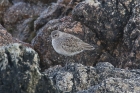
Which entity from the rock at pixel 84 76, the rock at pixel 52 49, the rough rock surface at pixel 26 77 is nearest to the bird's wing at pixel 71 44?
the rock at pixel 52 49

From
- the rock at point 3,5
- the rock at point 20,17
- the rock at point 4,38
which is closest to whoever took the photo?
the rock at point 4,38

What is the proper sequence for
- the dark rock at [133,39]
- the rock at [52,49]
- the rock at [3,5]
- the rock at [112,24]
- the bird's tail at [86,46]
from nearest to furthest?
the dark rock at [133,39], the bird's tail at [86,46], the rock at [112,24], the rock at [52,49], the rock at [3,5]

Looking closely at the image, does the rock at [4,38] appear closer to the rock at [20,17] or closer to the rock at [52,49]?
the rock at [52,49]

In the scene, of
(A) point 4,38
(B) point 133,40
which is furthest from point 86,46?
(A) point 4,38

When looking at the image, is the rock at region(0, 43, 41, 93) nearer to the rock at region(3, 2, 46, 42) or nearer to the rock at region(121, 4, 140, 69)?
the rock at region(121, 4, 140, 69)

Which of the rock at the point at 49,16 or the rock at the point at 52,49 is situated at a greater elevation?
the rock at the point at 49,16

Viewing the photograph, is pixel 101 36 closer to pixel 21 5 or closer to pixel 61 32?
pixel 61 32

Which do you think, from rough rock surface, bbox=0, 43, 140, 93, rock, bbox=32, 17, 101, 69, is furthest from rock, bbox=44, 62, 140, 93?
rock, bbox=32, 17, 101, 69

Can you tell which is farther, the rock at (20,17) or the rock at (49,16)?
the rock at (20,17)
